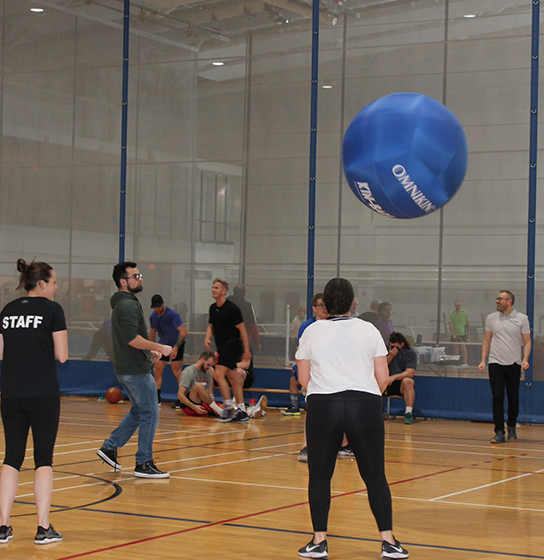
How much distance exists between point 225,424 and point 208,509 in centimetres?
556

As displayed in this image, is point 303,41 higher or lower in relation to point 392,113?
higher

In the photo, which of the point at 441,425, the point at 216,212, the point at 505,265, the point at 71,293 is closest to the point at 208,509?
the point at 441,425

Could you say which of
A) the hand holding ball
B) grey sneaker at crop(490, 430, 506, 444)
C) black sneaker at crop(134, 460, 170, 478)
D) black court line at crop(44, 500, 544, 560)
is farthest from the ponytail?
grey sneaker at crop(490, 430, 506, 444)

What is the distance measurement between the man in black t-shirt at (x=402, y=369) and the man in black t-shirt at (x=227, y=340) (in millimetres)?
2024

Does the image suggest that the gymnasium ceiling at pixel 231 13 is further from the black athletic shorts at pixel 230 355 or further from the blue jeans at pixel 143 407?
the blue jeans at pixel 143 407

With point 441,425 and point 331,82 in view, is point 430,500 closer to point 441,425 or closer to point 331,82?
point 441,425

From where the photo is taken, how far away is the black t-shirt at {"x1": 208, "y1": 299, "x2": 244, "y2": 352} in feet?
39.6

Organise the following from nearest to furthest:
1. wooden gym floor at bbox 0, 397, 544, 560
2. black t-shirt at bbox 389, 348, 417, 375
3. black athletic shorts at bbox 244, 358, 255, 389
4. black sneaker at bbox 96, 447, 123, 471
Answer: wooden gym floor at bbox 0, 397, 544, 560 → black sneaker at bbox 96, 447, 123, 471 → black t-shirt at bbox 389, 348, 417, 375 → black athletic shorts at bbox 244, 358, 255, 389

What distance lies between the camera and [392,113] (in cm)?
827

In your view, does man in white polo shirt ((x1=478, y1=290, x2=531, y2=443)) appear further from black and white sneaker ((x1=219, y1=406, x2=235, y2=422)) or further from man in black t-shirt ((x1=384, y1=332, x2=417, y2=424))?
black and white sneaker ((x1=219, y1=406, x2=235, y2=422))

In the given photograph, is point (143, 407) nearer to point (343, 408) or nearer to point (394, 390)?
point (343, 408)

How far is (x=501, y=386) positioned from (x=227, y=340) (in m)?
3.38

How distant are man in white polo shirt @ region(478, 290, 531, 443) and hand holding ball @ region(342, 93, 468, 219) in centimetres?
283

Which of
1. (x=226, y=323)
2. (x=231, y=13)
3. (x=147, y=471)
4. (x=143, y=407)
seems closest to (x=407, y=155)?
(x=143, y=407)
